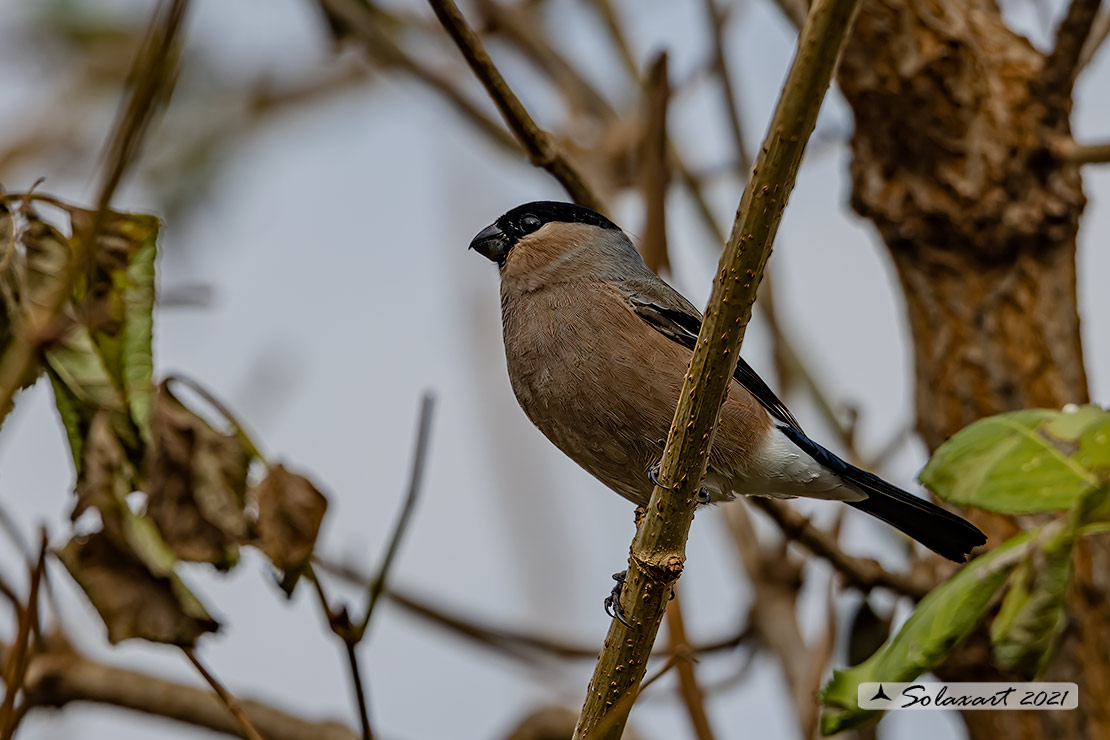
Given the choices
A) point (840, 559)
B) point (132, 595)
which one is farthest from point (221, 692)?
point (840, 559)

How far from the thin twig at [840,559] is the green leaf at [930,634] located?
1058mm

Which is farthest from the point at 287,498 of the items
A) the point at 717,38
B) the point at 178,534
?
the point at 717,38

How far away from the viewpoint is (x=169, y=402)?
2.24 metres

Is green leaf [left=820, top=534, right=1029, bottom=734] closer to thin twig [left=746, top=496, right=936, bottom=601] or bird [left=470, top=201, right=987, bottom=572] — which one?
thin twig [left=746, top=496, right=936, bottom=601]

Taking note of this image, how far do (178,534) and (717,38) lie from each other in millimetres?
2684

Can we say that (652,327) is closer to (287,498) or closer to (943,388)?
(943,388)

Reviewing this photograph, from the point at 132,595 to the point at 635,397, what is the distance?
5.20 ft

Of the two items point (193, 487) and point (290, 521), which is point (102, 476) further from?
point (290, 521)

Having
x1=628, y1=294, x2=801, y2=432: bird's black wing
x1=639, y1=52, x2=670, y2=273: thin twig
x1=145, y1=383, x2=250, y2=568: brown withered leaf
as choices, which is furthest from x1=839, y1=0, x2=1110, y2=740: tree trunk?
x1=145, y1=383, x2=250, y2=568: brown withered leaf

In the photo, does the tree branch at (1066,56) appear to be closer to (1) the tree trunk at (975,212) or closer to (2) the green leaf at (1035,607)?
(1) the tree trunk at (975,212)

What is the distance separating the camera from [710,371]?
2.12 metres

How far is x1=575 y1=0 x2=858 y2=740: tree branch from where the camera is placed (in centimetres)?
173

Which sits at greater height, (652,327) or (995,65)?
(995,65)

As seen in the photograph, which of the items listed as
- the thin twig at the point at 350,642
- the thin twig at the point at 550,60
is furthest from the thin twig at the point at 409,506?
the thin twig at the point at 550,60
